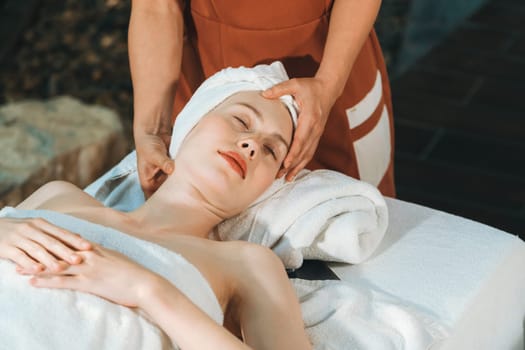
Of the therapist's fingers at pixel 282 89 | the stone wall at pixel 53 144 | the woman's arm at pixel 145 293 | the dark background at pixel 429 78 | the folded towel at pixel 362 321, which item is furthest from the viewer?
the dark background at pixel 429 78

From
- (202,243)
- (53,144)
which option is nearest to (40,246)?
(202,243)

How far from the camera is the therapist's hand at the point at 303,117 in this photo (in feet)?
5.89

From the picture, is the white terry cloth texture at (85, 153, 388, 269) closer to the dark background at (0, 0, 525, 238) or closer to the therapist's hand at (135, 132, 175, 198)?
the therapist's hand at (135, 132, 175, 198)

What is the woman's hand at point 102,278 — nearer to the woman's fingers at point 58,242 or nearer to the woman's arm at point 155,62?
the woman's fingers at point 58,242

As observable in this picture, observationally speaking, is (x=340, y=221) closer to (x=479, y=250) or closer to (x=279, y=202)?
(x=279, y=202)

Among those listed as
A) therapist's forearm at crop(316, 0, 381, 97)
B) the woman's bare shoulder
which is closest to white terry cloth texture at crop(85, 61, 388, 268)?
therapist's forearm at crop(316, 0, 381, 97)

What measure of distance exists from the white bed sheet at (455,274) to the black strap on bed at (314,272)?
0.03 meters

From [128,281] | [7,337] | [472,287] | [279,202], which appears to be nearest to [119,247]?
[128,281]

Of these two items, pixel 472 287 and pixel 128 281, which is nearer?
pixel 128 281

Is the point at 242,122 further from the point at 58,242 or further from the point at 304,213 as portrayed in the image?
the point at 58,242

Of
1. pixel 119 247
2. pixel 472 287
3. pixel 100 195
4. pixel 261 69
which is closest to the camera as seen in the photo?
pixel 119 247

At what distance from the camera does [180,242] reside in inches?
65.0

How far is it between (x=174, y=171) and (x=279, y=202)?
0.73ft

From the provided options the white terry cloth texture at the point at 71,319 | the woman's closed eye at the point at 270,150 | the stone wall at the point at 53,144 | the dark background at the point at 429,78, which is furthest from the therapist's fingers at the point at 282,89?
the dark background at the point at 429,78
